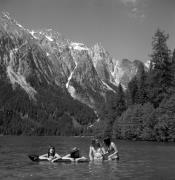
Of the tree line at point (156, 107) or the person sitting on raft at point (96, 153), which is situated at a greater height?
the tree line at point (156, 107)

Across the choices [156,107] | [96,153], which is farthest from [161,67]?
[96,153]

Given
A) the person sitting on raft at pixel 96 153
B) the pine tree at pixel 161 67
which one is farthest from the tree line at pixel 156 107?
the person sitting on raft at pixel 96 153

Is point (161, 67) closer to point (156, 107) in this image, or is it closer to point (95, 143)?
point (156, 107)

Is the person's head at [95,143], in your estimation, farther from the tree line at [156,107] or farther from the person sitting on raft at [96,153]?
the tree line at [156,107]

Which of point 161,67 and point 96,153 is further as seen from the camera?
point 161,67

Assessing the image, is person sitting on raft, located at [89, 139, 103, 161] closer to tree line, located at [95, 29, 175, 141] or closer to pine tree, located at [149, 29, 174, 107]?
tree line, located at [95, 29, 175, 141]

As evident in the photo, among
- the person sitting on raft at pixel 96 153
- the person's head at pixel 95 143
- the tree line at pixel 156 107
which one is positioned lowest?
the person sitting on raft at pixel 96 153

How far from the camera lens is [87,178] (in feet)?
117

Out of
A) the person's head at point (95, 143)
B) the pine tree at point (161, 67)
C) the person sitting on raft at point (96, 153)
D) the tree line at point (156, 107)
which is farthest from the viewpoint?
the pine tree at point (161, 67)

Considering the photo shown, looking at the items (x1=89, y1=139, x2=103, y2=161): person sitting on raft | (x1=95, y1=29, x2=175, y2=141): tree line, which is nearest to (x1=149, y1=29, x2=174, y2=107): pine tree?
(x1=95, y1=29, x2=175, y2=141): tree line

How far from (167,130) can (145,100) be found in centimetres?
2912

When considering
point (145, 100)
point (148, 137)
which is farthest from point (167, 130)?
point (145, 100)

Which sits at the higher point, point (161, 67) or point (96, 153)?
point (161, 67)

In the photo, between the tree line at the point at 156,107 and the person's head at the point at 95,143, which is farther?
the tree line at the point at 156,107
